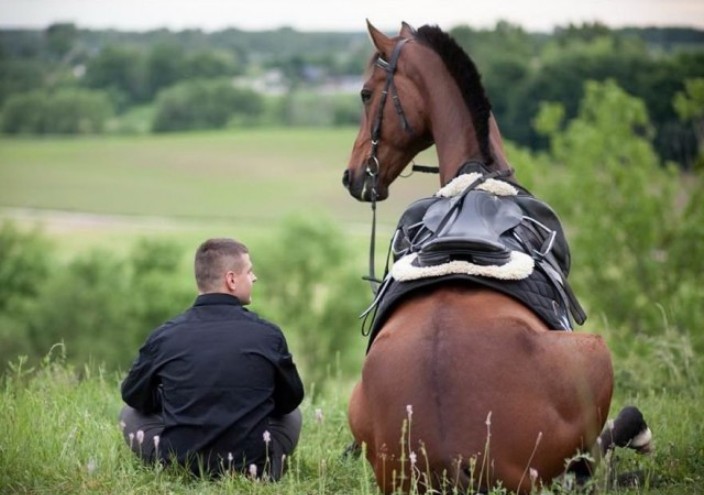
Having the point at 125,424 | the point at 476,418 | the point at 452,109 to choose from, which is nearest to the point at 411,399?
the point at 476,418

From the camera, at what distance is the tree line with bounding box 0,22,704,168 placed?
63469mm

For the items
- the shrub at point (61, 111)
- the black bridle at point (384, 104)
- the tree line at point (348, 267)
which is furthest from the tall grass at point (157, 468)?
the shrub at point (61, 111)

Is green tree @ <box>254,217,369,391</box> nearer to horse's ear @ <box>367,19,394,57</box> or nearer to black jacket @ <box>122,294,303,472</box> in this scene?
horse's ear @ <box>367,19,394,57</box>

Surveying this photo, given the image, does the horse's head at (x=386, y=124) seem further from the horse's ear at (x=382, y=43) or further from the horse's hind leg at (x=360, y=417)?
the horse's hind leg at (x=360, y=417)

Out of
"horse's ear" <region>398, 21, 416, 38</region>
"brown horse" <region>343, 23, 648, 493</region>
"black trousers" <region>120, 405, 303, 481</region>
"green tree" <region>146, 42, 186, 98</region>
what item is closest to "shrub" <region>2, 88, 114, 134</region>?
"green tree" <region>146, 42, 186, 98</region>

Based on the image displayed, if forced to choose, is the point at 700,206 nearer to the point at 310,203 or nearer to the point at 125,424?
the point at 310,203

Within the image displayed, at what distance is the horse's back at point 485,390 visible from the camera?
4980mm

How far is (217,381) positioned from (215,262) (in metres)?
0.64

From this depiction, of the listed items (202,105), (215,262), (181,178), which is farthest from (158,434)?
(202,105)

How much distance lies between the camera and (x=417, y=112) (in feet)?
23.0

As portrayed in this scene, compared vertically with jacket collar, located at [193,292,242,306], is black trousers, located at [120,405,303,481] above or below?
below

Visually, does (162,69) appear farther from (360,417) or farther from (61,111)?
(360,417)

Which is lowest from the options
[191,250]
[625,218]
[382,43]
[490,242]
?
[191,250]

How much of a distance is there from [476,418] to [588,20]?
68.1 metres
